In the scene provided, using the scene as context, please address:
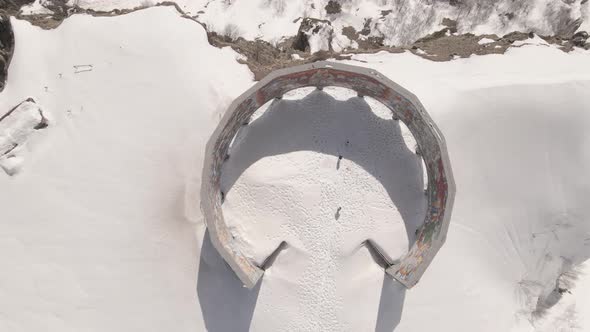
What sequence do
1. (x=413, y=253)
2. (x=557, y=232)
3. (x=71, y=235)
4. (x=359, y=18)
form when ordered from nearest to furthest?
1. (x=413, y=253)
2. (x=71, y=235)
3. (x=557, y=232)
4. (x=359, y=18)

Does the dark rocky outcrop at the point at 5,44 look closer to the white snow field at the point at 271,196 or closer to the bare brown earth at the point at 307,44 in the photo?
the bare brown earth at the point at 307,44

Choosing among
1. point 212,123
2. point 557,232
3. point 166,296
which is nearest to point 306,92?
point 212,123

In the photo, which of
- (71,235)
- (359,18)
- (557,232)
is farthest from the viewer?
(359,18)

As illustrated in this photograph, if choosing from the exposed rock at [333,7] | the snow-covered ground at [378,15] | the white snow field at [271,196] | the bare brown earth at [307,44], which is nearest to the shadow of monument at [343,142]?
the white snow field at [271,196]

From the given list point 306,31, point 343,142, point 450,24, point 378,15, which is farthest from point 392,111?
point 450,24

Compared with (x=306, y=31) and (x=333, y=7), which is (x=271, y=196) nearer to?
(x=306, y=31)

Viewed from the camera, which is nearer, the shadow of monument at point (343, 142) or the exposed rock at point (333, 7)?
the shadow of monument at point (343, 142)

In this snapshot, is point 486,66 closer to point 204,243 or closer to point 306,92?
point 306,92
